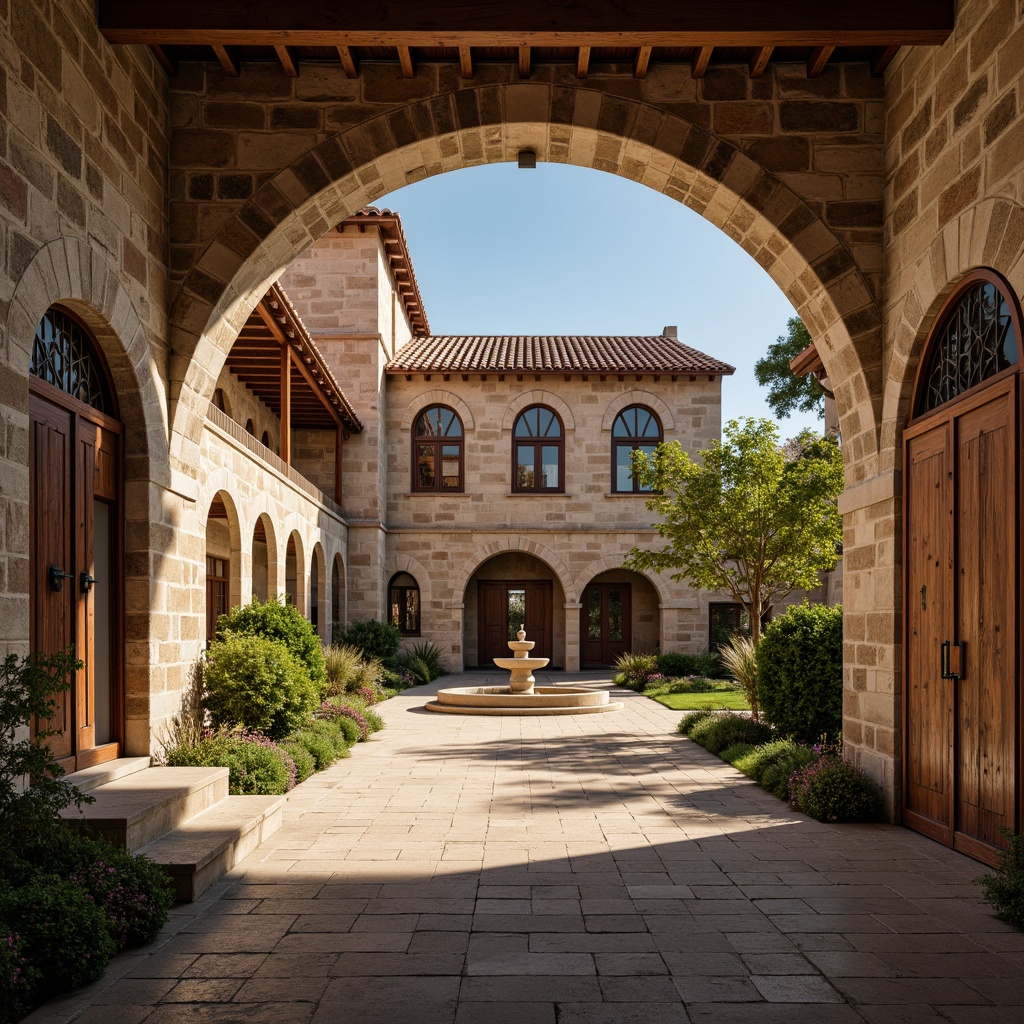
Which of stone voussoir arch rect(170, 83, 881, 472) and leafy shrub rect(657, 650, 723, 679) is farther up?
stone voussoir arch rect(170, 83, 881, 472)

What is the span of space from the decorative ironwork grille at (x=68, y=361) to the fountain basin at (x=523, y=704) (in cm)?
958

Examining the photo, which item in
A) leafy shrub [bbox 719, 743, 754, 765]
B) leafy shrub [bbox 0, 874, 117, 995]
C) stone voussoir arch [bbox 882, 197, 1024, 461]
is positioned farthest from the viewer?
leafy shrub [bbox 719, 743, 754, 765]

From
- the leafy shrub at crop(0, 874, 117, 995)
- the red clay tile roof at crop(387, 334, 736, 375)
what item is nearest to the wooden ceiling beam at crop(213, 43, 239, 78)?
the leafy shrub at crop(0, 874, 117, 995)

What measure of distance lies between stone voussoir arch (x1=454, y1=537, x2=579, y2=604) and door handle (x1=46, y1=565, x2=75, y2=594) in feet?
59.5

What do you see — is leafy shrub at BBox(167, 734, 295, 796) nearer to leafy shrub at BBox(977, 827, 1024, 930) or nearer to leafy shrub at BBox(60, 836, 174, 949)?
leafy shrub at BBox(60, 836, 174, 949)

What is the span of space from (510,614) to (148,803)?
2053 cm

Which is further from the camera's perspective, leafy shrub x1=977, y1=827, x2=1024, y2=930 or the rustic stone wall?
the rustic stone wall

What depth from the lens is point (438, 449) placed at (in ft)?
80.4

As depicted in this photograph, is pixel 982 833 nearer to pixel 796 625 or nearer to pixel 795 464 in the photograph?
pixel 796 625

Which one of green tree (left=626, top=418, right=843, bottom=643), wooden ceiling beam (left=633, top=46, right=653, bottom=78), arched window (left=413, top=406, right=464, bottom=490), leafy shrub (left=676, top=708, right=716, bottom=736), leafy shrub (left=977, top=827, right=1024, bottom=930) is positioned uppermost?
wooden ceiling beam (left=633, top=46, right=653, bottom=78)

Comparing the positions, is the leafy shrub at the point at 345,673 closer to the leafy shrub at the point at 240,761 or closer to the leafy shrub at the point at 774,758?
the leafy shrub at the point at 240,761

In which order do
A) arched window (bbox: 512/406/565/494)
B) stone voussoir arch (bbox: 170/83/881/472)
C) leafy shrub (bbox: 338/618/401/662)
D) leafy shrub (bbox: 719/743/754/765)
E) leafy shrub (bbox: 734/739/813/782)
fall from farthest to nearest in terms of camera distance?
1. arched window (bbox: 512/406/565/494)
2. leafy shrub (bbox: 338/618/401/662)
3. leafy shrub (bbox: 719/743/754/765)
4. leafy shrub (bbox: 734/739/813/782)
5. stone voussoir arch (bbox: 170/83/881/472)

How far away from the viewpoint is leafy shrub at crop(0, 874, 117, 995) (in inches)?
146

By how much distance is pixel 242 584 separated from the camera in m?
13.3
